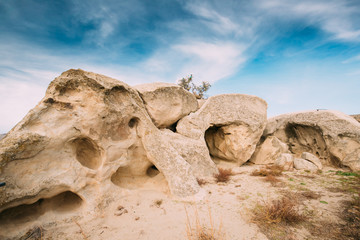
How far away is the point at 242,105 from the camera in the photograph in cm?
820

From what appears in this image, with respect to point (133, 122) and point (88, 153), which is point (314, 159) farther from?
point (88, 153)

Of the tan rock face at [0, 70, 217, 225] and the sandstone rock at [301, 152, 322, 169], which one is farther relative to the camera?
the sandstone rock at [301, 152, 322, 169]

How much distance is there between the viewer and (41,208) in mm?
3570

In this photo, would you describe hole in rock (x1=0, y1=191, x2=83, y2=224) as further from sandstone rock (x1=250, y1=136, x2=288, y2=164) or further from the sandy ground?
sandstone rock (x1=250, y1=136, x2=288, y2=164)

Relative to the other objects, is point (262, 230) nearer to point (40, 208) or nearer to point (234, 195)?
point (234, 195)

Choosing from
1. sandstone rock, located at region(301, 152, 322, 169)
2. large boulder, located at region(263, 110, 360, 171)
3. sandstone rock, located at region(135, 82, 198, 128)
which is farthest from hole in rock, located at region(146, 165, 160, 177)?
sandstone rock, located at region(301, 152, 322, 169)

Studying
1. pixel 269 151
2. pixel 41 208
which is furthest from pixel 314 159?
pixel 41 208

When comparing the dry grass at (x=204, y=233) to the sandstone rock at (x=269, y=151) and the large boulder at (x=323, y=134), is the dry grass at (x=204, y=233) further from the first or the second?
the large boulder at (x=323, y=134)

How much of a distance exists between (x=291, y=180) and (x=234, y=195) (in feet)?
9.09

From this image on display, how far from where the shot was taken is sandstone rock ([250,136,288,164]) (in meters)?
9.15

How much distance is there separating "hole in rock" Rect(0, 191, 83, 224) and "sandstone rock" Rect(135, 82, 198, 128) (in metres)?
3.46

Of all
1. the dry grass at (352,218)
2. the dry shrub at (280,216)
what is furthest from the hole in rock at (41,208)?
the dry grass at (352,218)

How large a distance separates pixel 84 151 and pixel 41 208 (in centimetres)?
146

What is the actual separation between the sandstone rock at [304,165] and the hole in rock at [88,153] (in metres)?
8.26
